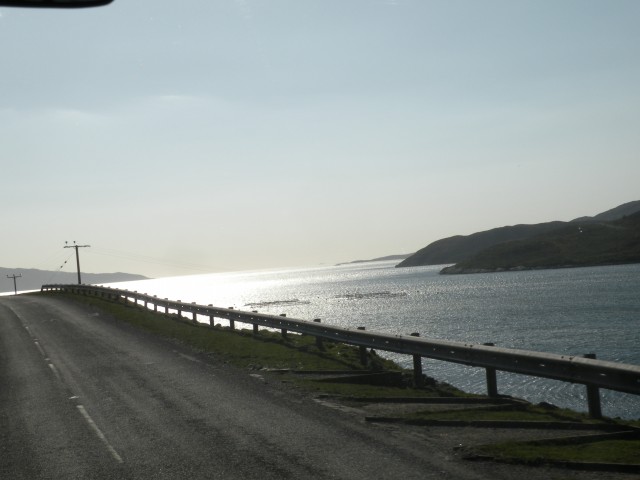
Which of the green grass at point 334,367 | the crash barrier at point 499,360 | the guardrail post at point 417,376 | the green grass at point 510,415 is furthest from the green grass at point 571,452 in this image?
the guardrail post at point 417,376

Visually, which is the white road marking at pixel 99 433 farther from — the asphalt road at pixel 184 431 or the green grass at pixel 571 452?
the green grass at pixel 571 452

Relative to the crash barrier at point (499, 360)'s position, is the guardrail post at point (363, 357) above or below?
Result: below

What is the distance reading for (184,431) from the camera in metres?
11.3

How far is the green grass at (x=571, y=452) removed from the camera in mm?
8570

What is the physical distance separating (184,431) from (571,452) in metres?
5.59

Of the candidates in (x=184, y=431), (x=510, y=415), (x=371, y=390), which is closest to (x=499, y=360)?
(x=510, y=415)

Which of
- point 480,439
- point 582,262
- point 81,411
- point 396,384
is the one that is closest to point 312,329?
point 396,384

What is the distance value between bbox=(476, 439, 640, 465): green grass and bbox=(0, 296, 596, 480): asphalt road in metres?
0.53

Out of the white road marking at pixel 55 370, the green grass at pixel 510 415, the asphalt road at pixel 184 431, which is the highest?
the white road marking at pixel 55 370

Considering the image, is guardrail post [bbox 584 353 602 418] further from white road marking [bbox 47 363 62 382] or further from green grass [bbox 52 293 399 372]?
white road marking [bbox 47 363 62 382]

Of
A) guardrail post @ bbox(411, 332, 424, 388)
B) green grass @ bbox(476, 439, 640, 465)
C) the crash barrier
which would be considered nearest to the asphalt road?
green grass @ bbox(476, 439, 640, 465)

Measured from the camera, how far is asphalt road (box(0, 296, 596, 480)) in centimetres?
901

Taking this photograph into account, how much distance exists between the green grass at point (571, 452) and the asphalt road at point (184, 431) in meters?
0.53

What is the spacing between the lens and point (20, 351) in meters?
24.2
